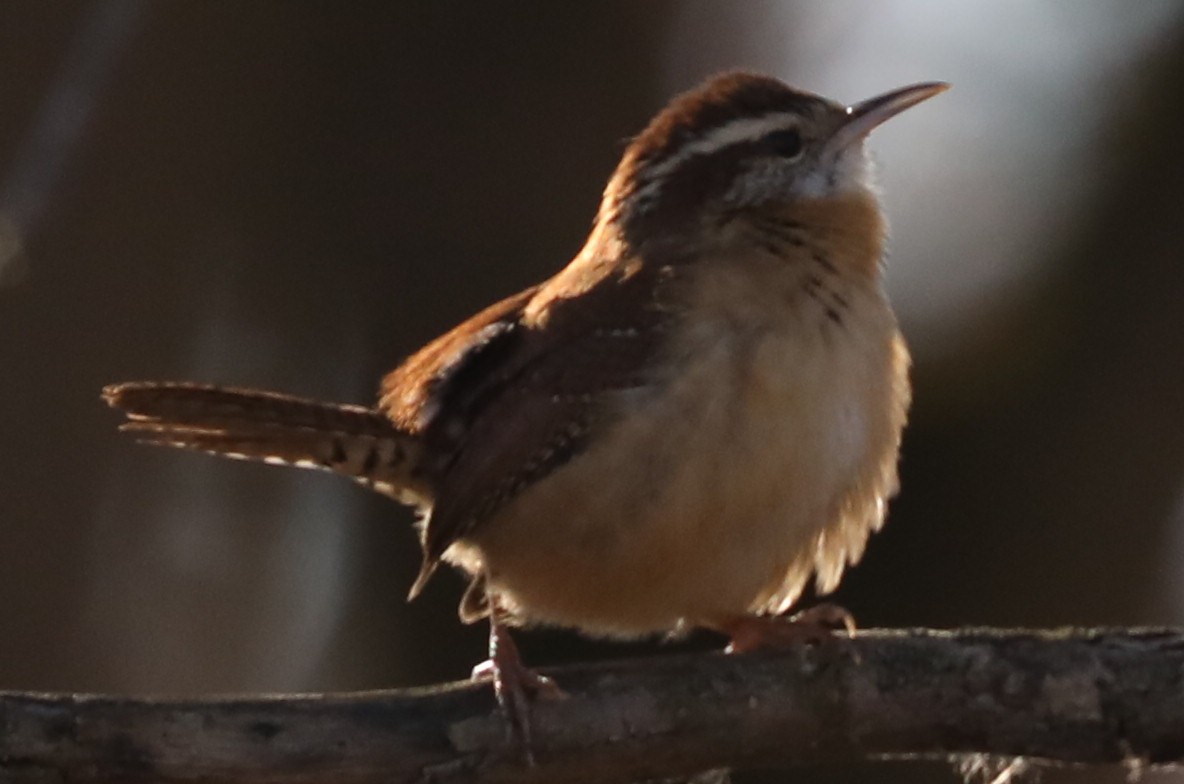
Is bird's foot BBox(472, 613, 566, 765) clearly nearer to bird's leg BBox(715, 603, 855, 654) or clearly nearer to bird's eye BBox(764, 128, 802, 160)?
bird's leg BBox(715, 603, 855, 654)

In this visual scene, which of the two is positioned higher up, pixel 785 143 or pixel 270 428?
pixel 785 143

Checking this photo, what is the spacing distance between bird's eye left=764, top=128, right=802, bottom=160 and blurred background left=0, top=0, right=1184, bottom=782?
1.09m

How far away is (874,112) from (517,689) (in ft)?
5.12

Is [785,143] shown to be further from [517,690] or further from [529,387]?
[517,690]

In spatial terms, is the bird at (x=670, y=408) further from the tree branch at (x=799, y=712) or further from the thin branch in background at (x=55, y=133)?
the thin branch in background at (x=55, y=133)

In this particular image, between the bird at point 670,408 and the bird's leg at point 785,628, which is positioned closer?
the bird at point 670,408

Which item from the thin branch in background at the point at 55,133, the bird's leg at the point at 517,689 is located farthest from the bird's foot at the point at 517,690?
the thin branch in background at the point at 55,133

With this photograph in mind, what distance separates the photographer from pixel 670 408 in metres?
3.33

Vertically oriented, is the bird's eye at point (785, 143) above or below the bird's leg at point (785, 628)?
above

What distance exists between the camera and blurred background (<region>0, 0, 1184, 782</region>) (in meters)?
4.98

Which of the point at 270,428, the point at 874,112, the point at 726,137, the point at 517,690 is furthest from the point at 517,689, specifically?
the point at 874,112

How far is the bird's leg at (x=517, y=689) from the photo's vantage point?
3.11 metres

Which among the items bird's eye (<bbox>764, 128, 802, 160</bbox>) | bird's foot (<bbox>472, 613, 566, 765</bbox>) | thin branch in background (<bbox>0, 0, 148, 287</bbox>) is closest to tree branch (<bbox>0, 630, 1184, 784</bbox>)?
bird's foot (<bbox>472, 613, 566, 765</bbox>)

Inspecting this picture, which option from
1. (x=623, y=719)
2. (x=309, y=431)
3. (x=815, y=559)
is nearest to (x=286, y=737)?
(x=623, y=719)
